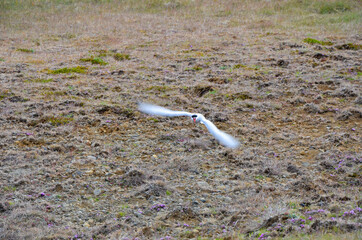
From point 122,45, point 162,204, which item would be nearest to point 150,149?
point 162,204

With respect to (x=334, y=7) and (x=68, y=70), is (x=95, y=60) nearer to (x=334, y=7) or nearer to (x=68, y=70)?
(x=68, y=70)

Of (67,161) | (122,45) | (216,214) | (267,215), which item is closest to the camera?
(267,215)

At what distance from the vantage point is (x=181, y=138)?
23.7 feet

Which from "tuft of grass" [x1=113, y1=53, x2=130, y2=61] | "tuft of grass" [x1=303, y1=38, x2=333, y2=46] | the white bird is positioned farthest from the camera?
"tuft of grass" [x1=303, y1=38, x2=333, y2=46]

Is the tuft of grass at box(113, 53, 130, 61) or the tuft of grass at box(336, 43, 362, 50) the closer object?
the tuft of grass at box(113, 53, 130, 61)

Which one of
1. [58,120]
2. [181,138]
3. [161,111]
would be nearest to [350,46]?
[181,138]

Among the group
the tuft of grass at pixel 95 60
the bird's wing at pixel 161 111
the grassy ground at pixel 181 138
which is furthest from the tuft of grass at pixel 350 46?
the bird's wing at pixel 161 111

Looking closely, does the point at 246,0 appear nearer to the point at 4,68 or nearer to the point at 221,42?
the point at 221,42

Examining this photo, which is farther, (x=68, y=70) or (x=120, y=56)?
(x=120, y=56)

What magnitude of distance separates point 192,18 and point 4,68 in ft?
35.7

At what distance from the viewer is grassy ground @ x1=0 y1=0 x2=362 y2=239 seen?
4.66m

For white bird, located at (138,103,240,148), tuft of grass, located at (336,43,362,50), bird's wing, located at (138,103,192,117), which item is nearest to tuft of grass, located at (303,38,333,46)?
tuft of grass, located at (336,43,362,50)

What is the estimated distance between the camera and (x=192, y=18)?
65.9ft

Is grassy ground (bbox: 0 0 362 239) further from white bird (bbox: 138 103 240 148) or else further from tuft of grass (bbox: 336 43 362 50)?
white bird (bbox: 138 103 240 148)
